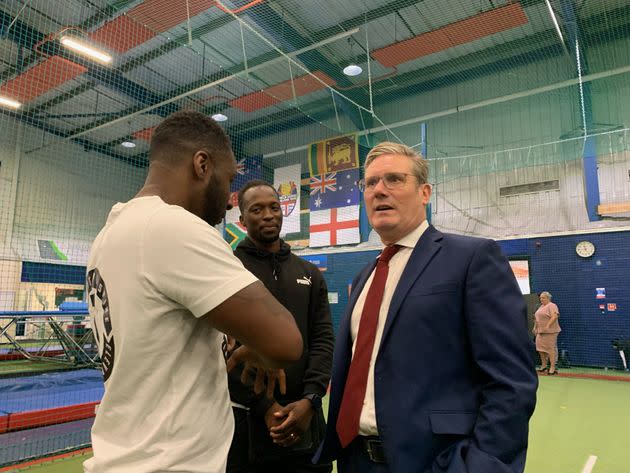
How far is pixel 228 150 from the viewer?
1.02 m

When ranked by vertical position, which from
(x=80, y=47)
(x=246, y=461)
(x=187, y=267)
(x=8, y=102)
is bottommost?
(x=246, y=461)

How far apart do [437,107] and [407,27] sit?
2165 mm

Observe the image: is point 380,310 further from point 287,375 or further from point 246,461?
point 246,461

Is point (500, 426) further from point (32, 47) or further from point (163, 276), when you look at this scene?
point (32, 47)

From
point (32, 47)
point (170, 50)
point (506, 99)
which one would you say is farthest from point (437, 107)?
point (32, 47)

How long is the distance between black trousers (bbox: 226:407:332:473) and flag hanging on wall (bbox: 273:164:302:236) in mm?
7507

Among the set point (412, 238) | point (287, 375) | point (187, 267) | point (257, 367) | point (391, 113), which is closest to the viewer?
point (187, 267)

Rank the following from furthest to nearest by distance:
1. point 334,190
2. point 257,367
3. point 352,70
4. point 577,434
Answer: point 334,190 → point 352,70 → point 577,434 → point 257,367

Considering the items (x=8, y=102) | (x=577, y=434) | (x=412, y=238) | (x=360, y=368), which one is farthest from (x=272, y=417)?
(x=8, y=102)

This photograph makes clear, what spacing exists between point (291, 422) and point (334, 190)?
26.7 ft

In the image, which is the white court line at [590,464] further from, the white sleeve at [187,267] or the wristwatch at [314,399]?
the white sleeve at [187,267]

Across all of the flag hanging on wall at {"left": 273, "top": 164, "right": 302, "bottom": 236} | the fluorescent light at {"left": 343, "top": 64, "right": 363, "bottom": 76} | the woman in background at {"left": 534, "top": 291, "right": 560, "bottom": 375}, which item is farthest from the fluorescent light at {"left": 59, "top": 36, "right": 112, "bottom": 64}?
the woman in background at {"left": 534, "top": 291, "right": 560, "bottom": 375}

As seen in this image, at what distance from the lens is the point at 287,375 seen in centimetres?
166

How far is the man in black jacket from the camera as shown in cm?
153
